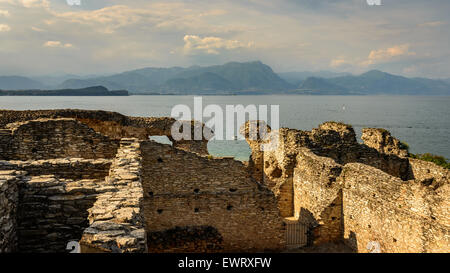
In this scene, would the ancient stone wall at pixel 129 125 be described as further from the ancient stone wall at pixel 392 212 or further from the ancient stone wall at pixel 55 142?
the ancient stone wall at pixel 392 212

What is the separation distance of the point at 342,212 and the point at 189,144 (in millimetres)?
10216

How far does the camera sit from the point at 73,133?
12102 mm

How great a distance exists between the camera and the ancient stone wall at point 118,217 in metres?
3.87

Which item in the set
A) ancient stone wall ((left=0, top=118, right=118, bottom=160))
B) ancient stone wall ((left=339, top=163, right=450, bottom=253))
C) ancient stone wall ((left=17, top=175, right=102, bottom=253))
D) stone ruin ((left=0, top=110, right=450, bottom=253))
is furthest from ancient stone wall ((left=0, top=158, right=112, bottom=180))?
ancient stone wall ((left=339, top=163, right=450, bottom=253))

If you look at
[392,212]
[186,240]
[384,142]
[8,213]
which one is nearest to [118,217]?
[8,213]

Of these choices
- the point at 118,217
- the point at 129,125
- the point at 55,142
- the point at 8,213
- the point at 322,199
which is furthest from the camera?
the point at 129,125

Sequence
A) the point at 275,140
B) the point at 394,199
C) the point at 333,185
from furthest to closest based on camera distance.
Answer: the point at 275,140 → the point at 333,185 → the point at 394,199

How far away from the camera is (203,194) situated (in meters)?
12.1

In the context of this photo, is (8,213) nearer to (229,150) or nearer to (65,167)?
(65,167)

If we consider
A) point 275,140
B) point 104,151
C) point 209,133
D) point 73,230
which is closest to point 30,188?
point 73,230

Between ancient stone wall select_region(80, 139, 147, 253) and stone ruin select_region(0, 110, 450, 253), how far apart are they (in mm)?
17

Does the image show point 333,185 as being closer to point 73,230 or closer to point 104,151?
point 104,151

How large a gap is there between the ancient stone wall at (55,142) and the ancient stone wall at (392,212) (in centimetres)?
919

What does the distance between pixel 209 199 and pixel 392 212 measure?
6.12m
